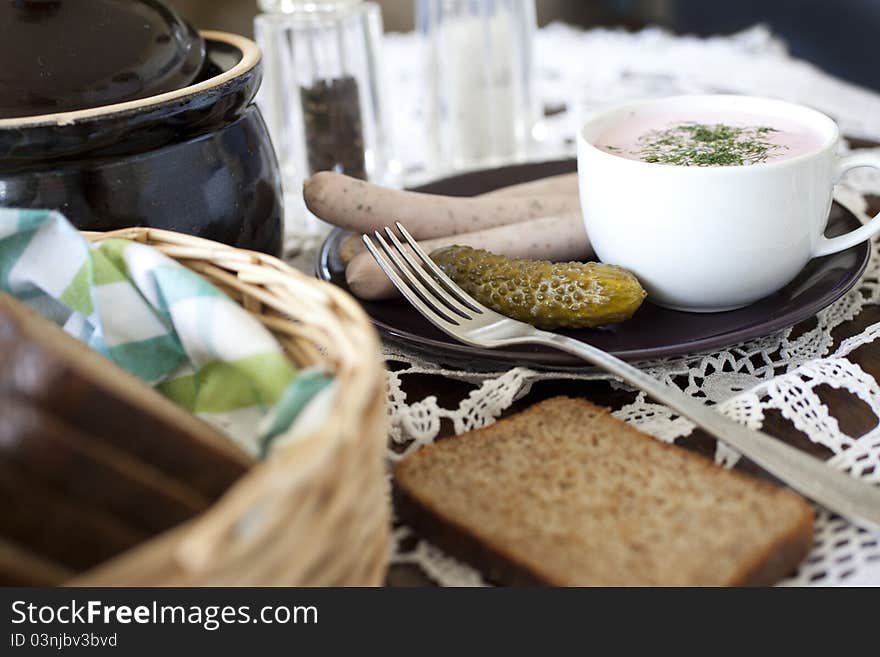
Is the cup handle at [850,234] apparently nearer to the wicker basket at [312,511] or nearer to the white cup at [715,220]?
the white cup at [715,220]

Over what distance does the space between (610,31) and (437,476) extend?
5.97ft

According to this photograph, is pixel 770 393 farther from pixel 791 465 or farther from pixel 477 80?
pixel 477 80

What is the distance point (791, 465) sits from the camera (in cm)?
72

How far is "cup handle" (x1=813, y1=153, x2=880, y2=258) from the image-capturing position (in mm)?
992

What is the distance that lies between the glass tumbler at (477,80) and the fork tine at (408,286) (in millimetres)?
662

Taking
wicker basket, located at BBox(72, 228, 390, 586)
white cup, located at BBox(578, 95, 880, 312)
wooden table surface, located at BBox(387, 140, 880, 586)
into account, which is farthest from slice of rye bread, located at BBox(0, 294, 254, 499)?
white cup, located at BBox(578, 95, 880, 312)

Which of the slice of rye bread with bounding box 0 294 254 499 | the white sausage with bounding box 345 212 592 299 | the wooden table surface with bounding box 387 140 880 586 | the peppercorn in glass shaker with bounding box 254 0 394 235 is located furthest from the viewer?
the peppercorn in glass shaker with bounding box 254 0 394 235

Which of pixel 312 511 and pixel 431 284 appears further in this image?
pixel 431 284

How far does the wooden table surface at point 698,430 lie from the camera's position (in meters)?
0.81

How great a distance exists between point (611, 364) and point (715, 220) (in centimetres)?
21

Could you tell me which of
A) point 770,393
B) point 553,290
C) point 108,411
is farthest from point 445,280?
point 108,411

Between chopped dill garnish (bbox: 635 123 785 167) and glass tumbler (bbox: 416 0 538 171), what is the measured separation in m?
0.58

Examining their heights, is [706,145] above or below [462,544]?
above

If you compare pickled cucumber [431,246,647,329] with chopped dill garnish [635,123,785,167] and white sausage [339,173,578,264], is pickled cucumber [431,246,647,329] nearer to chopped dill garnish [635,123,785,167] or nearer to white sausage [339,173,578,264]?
chopped dill garnish [635,123,785,167]
